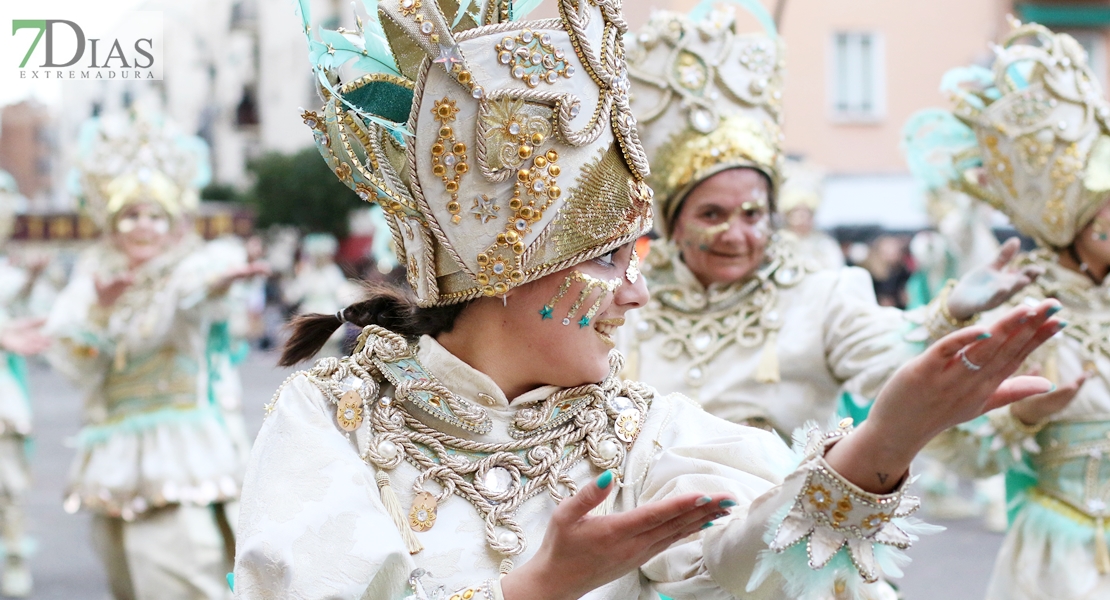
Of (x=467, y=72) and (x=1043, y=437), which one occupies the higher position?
(x=467, y=72)

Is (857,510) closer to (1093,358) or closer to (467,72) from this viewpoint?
(467,72)

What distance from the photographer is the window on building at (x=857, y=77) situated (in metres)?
24.2

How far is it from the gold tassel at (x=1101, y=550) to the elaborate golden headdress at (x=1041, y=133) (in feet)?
3.14

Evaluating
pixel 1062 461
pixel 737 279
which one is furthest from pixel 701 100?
pixel 1062 461

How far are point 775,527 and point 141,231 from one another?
517cm

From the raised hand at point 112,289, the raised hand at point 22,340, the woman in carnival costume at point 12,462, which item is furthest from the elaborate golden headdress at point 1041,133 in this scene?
the woman in carnival costume at point 12,462

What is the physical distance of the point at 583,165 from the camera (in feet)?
7.73

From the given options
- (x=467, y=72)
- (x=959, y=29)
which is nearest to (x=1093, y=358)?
(x=467, y=72)

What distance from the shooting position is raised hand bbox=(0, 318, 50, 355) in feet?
20.4

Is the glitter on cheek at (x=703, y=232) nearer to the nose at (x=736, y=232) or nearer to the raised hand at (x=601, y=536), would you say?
the nose at (x=736, y=232)

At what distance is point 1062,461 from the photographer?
438 cm

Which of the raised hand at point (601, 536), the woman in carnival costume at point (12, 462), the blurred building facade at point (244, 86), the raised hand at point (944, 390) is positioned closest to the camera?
the raised hand at point (944, 390)

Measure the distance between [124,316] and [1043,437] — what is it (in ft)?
13.4

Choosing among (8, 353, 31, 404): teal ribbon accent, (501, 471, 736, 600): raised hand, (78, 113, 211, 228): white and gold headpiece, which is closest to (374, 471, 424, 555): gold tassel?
(501, 471, 736, 600): raised hand
